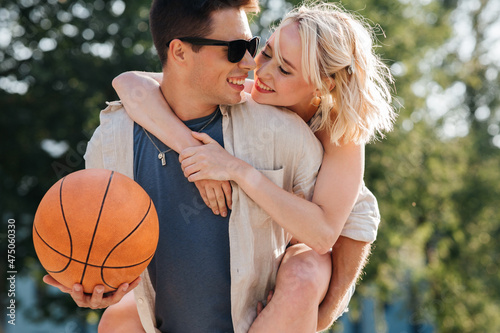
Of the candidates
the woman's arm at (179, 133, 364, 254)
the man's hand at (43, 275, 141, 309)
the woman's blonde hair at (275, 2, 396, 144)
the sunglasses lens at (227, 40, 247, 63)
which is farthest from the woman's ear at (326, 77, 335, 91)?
the man's hand at (43, 275, 141, 309)

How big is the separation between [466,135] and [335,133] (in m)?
19.2

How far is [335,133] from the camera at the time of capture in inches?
136

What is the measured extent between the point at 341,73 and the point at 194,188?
1073 mm

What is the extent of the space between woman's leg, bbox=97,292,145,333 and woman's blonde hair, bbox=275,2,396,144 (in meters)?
1.54

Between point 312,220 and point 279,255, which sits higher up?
point 312,220

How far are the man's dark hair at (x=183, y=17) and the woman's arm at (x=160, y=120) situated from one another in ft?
0.72

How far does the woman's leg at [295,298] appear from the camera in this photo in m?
3.29

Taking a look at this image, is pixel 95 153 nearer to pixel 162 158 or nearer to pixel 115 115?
pixel 115 115

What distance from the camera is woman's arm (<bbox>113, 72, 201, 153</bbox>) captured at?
3480 millimetres

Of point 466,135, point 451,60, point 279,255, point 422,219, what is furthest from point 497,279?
point 279,255

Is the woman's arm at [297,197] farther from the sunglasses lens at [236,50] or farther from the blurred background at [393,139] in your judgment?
the blurred background at [393,139]

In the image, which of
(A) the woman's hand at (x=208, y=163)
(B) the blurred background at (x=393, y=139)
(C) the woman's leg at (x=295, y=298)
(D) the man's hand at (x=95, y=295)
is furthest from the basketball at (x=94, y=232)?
(B) the blurred background at (x=393, y=139)

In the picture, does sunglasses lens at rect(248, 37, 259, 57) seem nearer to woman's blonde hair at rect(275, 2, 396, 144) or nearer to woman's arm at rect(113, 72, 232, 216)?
woman's blonde hair at rect(275, 2, 396, 144)

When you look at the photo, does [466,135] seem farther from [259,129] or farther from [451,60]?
[259,129]
